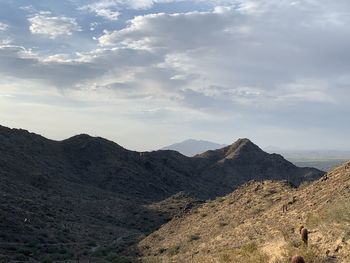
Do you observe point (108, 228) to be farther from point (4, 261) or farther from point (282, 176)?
point (282, 176)

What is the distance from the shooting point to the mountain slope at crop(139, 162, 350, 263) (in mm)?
15137

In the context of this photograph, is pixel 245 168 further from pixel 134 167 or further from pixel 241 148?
pixel 134 167

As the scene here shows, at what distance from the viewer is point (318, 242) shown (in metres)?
15.2

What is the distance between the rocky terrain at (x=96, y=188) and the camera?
40000 mm

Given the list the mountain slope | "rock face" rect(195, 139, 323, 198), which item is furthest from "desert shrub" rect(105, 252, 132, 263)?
"rock face" rect(195, 139, 323, 198)

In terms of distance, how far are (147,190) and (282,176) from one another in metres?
41.1

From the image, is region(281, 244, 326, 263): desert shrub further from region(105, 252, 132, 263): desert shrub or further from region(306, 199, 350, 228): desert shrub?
region(105, 252, 132, 263): desert shrub

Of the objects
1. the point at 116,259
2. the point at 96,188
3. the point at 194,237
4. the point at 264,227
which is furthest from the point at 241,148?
the point at 264,227

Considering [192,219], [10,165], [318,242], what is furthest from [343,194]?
[10,165]

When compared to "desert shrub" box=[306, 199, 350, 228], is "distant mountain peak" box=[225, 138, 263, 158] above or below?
above

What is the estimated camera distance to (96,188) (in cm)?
7744

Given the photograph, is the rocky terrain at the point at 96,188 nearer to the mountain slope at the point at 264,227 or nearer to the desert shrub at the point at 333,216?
the mountain slope at the point at 264,227

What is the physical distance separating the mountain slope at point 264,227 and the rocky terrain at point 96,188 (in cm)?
450

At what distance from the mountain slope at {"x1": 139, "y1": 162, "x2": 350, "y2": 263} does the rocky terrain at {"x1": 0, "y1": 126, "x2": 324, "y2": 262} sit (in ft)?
14.8
